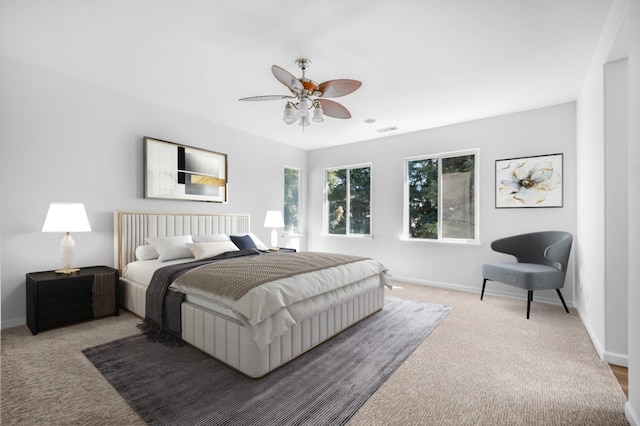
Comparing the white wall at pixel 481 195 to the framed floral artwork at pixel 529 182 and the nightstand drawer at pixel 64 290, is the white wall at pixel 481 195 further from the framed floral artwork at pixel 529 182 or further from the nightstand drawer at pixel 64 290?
the nightstand drawer at pixel 64 290

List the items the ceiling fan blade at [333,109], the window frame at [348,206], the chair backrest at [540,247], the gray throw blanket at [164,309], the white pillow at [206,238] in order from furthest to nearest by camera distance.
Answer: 1. the window frame at [348,206]
2. the white pillow at [206,238]
3. the chair backrest at [540,247]
4. the ceiling fan blade at [333,109]
5. the gray throw blanket at [164,309]

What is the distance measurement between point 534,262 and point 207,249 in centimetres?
428

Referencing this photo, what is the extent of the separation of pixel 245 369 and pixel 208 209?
314 centimetres

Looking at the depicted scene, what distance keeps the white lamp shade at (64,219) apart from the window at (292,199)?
3.65 metres

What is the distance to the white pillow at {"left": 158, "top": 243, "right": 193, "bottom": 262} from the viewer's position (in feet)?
11.5

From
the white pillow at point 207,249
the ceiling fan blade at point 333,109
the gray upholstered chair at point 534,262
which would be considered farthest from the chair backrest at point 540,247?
the white pillow at point 207,249

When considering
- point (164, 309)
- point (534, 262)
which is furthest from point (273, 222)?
point (534, 262)

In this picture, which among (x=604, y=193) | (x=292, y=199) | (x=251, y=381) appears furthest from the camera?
(x=292, y=199)

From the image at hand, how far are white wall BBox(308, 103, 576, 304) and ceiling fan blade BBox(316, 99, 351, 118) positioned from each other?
8.42ft

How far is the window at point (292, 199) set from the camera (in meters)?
6.28

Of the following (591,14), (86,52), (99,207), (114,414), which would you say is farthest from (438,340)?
(86,52)

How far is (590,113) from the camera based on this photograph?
2941 mm

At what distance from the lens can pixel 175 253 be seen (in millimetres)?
3602

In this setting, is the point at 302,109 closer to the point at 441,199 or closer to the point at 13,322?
the point at 441,199
